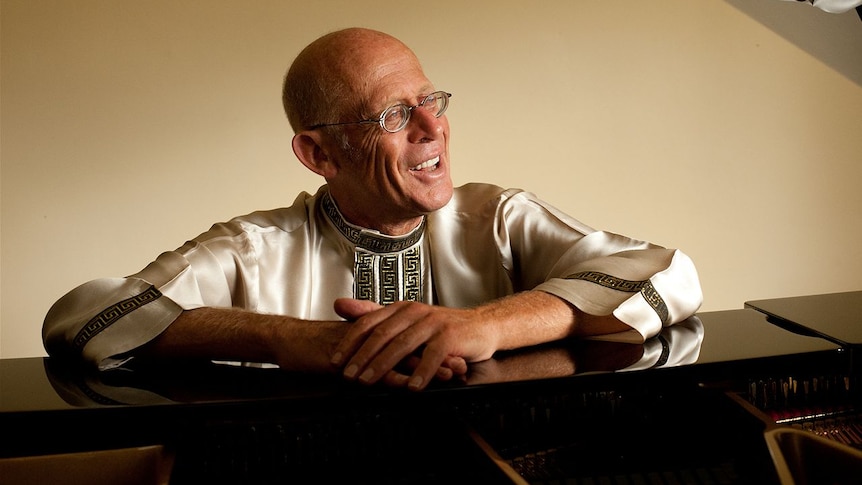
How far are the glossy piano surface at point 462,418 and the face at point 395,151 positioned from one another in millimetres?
858

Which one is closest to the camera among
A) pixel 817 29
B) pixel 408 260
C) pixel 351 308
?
pixel 351 308

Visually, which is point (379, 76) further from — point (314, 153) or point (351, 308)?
point (351, 308)

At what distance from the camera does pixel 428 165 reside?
2.41m

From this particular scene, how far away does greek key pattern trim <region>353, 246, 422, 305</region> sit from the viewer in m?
2.44

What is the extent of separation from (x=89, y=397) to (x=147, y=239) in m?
2.63

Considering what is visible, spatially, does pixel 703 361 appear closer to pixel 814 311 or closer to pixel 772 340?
pixel 772 340

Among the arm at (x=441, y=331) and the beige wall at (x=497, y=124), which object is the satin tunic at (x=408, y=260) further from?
the beige wall at (x=497, y=124)

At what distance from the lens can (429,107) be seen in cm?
243

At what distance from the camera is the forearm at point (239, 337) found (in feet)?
5.43

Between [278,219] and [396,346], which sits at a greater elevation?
[278,219]

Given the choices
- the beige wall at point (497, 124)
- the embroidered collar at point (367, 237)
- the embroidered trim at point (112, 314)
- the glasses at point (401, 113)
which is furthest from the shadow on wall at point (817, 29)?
the embroidered trim at point (112, 314)

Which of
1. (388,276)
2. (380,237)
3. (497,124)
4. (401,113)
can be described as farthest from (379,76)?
(497,124)

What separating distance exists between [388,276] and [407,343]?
92 centimetres

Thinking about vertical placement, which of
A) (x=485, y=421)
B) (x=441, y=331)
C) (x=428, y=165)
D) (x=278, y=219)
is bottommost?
(x=485, y=421)
